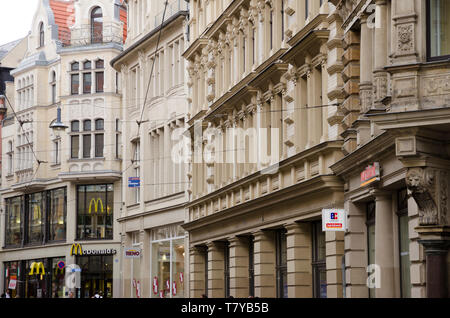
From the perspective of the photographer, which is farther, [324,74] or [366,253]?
[324,74]

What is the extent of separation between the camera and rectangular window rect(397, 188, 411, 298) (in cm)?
2000

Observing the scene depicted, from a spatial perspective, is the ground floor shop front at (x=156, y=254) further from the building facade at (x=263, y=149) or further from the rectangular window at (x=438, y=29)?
the rectangular window at (x=438, y=29)

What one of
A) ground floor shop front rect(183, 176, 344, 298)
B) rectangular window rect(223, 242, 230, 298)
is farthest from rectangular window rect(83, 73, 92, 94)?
rectangular window rect(223, 242, 230, 298)

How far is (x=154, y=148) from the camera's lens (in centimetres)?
4972

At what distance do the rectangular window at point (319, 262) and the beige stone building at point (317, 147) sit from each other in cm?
6

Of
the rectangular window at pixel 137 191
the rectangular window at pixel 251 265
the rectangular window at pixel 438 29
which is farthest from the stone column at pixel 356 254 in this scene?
the rectangular window at pixel 137 191

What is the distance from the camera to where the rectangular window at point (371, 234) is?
22531mm

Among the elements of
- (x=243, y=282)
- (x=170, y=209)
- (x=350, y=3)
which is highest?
(x=350, y=3)

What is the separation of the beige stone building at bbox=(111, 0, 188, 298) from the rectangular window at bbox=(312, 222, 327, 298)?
54.1 feet

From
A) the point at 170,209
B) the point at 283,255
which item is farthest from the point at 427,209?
the point at 170,209

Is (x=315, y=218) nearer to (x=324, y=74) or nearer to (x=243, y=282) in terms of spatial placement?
(x=324, y=74)
